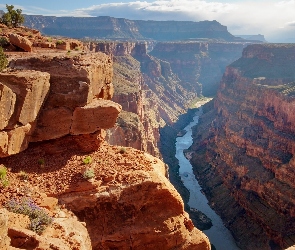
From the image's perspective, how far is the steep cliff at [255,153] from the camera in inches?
2032

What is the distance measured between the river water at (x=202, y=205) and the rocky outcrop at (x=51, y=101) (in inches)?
1489

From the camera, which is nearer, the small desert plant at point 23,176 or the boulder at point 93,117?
the small desert plant at point 23,176

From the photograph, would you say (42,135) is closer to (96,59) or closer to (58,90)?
(58,90)

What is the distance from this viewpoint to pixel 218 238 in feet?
172

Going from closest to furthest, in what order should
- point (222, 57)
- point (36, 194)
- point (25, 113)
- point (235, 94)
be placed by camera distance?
point (36, 194) < point (25, 113) < point (235, 94) < point (222, 57)

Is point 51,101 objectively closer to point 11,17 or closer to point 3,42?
point 3,42

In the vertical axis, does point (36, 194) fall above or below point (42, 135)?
below

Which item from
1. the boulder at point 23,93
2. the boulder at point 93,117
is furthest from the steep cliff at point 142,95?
the boulder at point 23,93

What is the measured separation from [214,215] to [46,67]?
48.3m

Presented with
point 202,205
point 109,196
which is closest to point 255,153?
point 202,205

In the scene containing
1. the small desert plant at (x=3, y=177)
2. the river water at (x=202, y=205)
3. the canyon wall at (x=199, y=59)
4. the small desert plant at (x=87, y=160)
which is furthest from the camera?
the canyon wall at (x=199, y=59)

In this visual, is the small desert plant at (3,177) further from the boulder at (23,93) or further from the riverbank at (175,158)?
the riverbank at (175,158)

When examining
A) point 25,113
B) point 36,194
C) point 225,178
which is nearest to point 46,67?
point 25,113

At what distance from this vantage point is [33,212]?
13.9m
